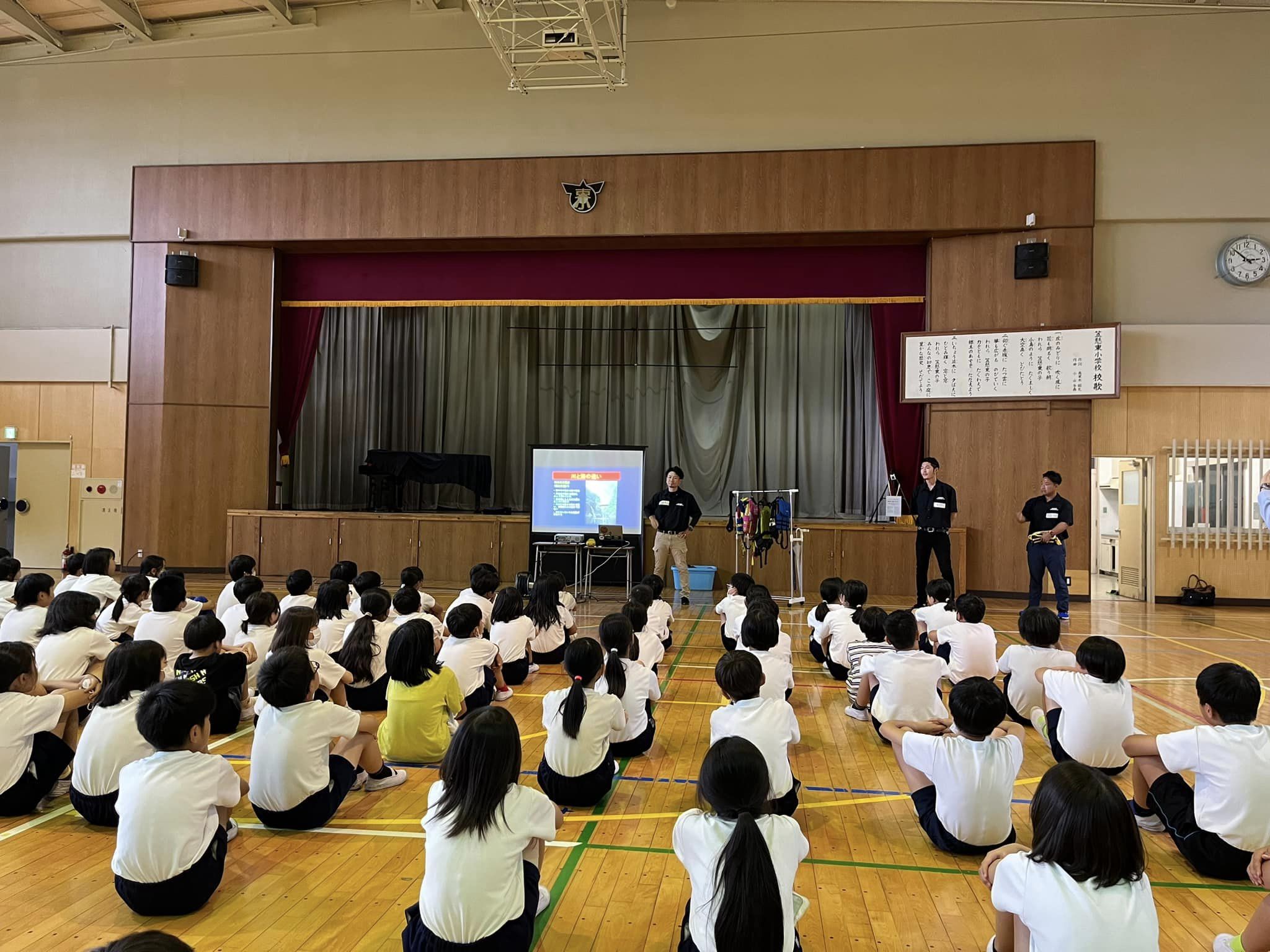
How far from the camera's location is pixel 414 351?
13180 mm

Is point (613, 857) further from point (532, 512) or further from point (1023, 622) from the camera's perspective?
point (532, 512)

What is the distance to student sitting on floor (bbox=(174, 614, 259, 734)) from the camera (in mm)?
3756

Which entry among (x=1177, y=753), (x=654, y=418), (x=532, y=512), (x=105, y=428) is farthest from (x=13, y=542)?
(x=1177, y=753)

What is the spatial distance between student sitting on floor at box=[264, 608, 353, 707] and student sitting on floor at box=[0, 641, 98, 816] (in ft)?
2.50

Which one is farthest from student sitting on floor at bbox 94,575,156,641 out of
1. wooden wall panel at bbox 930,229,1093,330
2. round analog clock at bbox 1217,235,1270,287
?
round analog clock at bbox 1217,235,1270,287

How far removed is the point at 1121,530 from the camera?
38.9 feet

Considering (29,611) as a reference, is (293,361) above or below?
above

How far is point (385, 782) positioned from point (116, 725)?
1.07m

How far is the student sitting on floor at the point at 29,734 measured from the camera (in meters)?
2.90

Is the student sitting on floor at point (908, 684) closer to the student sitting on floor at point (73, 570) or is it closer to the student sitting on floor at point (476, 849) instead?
the student sitting on floor at point (476, 849)

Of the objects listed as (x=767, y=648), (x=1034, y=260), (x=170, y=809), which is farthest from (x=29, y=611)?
(x=1034, y=260)

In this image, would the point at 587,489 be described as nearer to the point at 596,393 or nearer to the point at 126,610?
the point at 596,393

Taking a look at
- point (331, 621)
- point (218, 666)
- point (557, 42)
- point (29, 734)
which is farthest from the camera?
point (557, 42)

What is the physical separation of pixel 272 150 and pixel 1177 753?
11.8 m
